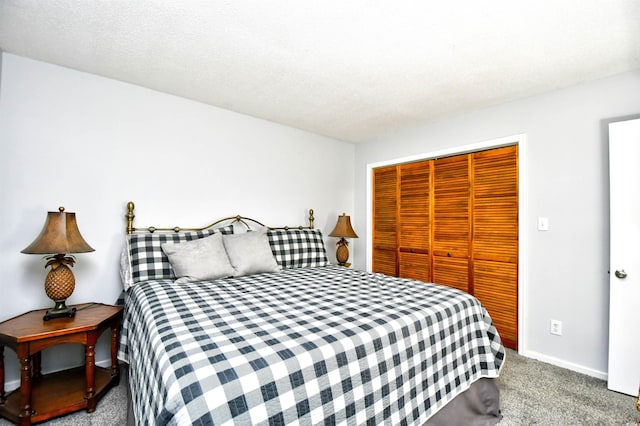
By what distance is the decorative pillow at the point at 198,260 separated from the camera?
2289 mm

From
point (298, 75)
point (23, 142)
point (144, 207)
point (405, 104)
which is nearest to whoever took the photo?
point (23, 142)

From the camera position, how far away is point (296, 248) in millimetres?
3205

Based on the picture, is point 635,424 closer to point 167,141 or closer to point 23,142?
point 167,141

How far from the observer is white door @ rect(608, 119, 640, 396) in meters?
2.09

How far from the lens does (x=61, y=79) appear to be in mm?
2303

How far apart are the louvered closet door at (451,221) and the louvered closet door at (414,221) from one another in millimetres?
102

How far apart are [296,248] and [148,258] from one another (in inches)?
54.7

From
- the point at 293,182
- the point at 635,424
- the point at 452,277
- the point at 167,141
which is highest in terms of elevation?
the point at 167,141

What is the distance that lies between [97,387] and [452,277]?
325cm

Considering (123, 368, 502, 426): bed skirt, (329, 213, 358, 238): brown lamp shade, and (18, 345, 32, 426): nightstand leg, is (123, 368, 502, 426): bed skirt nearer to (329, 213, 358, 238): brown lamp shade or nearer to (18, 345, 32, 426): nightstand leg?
(18, 345, 32, 426): nightstand leg

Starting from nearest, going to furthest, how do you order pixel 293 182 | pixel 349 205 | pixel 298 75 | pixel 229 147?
pixel 298 75 < pixel 229 147 < pixel 293 182 < pixel 349 205

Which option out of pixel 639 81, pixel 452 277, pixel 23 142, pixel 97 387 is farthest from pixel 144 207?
pixel 639 81

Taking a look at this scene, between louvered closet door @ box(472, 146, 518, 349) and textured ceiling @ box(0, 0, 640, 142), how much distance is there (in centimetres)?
63

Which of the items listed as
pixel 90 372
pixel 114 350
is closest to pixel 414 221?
pixel 114 350
